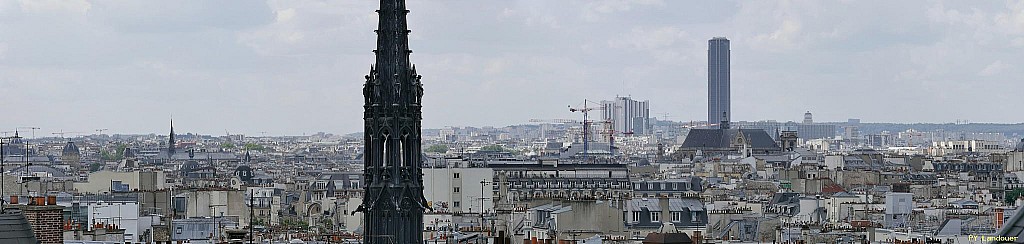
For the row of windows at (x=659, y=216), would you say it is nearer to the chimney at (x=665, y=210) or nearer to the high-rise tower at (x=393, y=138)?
the chimney at (x=665, y=210)

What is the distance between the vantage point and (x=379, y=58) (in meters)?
21.4

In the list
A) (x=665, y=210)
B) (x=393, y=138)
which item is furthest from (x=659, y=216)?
(x=393, y=138)

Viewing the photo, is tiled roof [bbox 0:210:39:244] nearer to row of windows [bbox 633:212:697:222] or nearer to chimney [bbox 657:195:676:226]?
row of windows [bbox 633:212:697:222]

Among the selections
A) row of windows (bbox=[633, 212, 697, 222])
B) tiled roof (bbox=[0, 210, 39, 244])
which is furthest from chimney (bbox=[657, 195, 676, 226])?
tiled roof (bbox=[0, 210, 39, 244])

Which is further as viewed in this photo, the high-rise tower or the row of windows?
the row of windows

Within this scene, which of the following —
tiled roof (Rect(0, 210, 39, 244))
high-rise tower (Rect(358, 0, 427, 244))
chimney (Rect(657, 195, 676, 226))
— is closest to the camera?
tiled roof (Rect(0, 210, 39, 244))

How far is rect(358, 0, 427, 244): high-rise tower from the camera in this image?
2114 cm

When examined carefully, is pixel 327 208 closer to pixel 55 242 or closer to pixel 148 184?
pixel 148 184

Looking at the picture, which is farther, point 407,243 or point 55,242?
point 55,242

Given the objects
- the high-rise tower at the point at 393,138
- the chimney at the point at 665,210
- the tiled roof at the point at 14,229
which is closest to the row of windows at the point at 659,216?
the chimney at the point at 665,210

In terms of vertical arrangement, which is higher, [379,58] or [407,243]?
[379,58]

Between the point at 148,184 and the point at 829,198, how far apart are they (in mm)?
20165

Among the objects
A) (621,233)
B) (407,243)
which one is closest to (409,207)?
(407,243)

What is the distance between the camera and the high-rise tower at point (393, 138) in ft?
69.4
